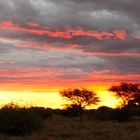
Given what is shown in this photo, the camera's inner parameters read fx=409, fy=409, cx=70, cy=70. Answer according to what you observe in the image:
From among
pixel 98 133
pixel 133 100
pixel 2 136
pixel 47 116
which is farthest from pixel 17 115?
pixel 133 100

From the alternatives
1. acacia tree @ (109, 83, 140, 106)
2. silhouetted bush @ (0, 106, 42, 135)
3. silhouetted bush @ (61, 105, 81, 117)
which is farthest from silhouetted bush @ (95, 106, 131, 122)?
acacia tree @ (109, 83, 140, 106)

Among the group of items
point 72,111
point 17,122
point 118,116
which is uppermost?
point 72,111

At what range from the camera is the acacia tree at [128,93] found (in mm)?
77062

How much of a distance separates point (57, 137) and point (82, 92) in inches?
1296

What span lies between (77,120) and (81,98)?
10361 millimetres

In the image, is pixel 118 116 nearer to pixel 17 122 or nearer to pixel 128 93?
pixel 17 122

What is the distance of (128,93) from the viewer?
78062 millimetres

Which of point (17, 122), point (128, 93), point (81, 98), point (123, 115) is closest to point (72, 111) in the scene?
point (81, 98)

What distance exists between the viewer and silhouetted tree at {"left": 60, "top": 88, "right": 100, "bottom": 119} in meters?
57.3

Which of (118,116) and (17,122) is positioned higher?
(118,116)

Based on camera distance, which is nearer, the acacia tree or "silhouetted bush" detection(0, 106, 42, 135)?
"silhouetted bush" detection(0, 106, 42, 135)

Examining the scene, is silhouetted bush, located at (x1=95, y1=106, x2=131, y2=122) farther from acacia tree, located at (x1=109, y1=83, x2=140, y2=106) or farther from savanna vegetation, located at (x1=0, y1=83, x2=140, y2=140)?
acacia tree, located at (x1=109, y1=83, x2=140, y2=106)

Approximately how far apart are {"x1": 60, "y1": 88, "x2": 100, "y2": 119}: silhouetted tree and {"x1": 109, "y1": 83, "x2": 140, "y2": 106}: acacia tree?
20046 millimetres

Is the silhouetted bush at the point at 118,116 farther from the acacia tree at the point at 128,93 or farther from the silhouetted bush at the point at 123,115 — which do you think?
the acacia tree at the point at 128,93
